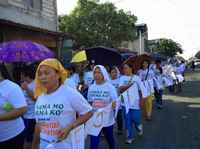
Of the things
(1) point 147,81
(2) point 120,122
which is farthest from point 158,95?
(2) point 120,122

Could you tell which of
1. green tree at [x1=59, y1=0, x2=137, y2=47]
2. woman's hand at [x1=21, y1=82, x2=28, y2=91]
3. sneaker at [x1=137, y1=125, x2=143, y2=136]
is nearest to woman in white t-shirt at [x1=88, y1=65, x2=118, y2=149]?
woman's hand at [x1=21, y1=82, x2=28, y2=91]

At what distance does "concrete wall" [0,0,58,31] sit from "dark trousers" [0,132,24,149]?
11.3 meters

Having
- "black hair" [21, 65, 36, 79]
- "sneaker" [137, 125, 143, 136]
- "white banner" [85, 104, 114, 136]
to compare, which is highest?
"black hair" [21, 65, 36, 79]

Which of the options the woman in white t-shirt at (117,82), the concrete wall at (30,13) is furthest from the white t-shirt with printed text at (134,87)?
the concrete wall at (30,13)

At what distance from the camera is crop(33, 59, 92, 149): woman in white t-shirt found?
14.5 feet

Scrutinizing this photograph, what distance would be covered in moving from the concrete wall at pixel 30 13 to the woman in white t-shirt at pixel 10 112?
37.1ft

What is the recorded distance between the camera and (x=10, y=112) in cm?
496

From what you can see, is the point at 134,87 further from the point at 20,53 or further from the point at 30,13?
the point at 30,13

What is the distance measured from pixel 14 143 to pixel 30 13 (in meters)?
14.2

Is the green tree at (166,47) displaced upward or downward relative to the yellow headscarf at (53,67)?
upward

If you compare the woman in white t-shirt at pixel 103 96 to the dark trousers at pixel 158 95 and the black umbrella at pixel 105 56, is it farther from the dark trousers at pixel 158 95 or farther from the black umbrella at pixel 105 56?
the dark trousers at pixel 158 95

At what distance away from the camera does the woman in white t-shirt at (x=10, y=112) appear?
16.4ft

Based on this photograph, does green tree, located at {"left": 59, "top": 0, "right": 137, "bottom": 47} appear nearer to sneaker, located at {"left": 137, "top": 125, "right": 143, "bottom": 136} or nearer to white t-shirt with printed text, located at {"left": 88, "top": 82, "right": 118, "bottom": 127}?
sneaker, located at {"left": 137, "top": 125, "right": 143, "bottom": 136}

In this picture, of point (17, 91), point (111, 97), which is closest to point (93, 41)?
point (111, 97)
